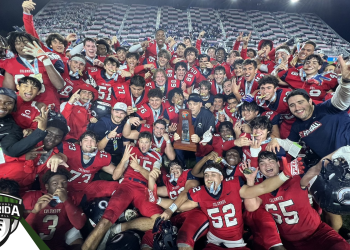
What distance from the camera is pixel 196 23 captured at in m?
9.12

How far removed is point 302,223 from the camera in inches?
69.6

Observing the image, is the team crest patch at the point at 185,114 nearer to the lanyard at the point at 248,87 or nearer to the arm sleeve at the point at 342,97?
the lanyard at the point at 248,87

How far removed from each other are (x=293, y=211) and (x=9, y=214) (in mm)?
2755

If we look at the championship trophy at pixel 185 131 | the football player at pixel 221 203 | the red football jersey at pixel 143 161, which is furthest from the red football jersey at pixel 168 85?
the football player at pixel 221 203

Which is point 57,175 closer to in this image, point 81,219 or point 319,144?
point 81,219

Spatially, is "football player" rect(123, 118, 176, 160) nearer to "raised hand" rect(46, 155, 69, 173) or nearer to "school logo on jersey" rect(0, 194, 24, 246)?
"raised hand" rect(46, 155, 69, 173)

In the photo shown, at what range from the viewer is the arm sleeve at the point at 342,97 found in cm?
166

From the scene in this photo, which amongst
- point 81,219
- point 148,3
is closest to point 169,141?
point 81,219

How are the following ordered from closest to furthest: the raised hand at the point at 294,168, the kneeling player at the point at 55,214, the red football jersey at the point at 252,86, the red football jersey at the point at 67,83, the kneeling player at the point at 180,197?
the raised hand at the point at 294,168
the kneeling player at the point at 55,214
the kneeling player at the point at 180,197
the red football jersey at the point at 67,83
the red football jersey at the point at 252,86

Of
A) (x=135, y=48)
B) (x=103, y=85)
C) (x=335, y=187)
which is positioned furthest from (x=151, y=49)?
(x=335, y=187)

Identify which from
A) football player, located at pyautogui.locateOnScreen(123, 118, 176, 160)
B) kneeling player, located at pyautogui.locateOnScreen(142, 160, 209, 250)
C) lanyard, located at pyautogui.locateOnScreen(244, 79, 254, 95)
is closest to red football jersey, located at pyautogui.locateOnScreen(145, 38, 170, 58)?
lanyard, located at pyautogui.locateOnScreen(244, 79, 254, 95)

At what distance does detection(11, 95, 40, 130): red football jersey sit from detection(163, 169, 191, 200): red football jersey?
187cm

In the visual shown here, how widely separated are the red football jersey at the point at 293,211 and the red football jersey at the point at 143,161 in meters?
1.56

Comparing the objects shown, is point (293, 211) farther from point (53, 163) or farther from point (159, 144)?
point (53, 163)
